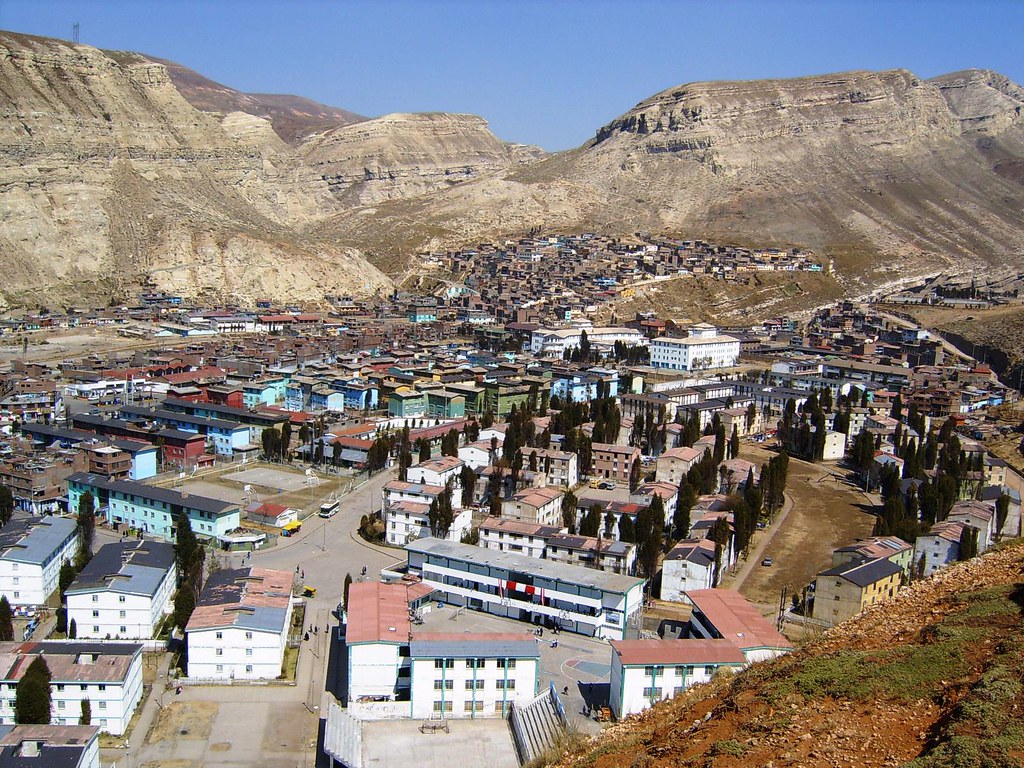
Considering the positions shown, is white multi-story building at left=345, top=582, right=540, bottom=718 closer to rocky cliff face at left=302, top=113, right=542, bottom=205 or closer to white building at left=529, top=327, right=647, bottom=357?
white building at left=529, top=327, right=647, bottom=357

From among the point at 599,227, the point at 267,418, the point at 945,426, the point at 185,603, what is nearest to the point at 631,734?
the point at 185,603

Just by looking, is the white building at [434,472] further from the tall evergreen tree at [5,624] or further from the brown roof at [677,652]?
the brown roof at [677,652]

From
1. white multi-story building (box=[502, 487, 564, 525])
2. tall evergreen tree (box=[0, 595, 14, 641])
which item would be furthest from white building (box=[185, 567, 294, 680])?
white multi-story building (box=[502, 487, 564, 525])

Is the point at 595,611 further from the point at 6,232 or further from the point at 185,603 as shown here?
the point at 6,232

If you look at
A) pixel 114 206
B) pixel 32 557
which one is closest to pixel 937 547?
pixel 32 557

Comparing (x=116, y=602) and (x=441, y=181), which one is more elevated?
(x=441, y=181)

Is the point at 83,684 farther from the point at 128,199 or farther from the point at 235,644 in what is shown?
the point at 128,199

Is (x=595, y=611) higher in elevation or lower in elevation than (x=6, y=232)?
lower
